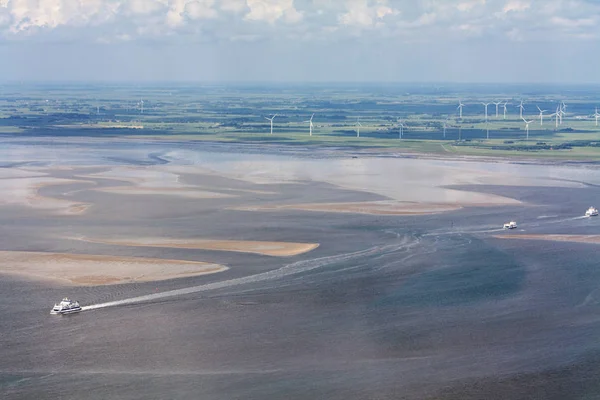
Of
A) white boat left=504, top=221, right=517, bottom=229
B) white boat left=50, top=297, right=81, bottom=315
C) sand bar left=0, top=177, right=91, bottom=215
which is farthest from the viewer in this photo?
sand bar left=0, top=177, right=91, bottom=215

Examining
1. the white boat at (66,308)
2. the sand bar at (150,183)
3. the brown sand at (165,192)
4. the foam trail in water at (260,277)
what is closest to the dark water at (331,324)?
the foam trail in water at (260,277)

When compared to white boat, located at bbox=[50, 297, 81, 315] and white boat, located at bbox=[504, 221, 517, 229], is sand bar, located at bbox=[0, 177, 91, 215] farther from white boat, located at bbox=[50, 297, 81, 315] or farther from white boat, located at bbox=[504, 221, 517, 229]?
white boat, located at bbox=[504, 221, 517, 229]

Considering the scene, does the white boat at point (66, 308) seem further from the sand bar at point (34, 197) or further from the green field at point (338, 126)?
the green field at point (338, 126)

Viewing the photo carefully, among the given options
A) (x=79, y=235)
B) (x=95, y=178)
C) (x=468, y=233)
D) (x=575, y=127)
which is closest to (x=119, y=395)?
(x=79, y=235)

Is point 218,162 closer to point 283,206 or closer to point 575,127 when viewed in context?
point 283,206

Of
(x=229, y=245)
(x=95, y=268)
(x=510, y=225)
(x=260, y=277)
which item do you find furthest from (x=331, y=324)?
(x=510, y=225)

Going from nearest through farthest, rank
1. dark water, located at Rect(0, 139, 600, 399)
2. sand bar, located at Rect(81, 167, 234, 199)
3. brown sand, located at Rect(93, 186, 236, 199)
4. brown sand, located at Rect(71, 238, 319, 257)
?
1. dark water, located at Rect(0, 139, 600, 399)
2. brown sand, located at Rect(71, 238, 319, 257)
3. brown sand, located at Rect(93, 186, 236, 199)
4. sand bar, located at Rect(81, 167, 234, 199)

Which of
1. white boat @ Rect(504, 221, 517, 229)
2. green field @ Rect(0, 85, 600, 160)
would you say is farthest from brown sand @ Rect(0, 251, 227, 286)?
green field @ Rect(0, 85, 600, 160)
